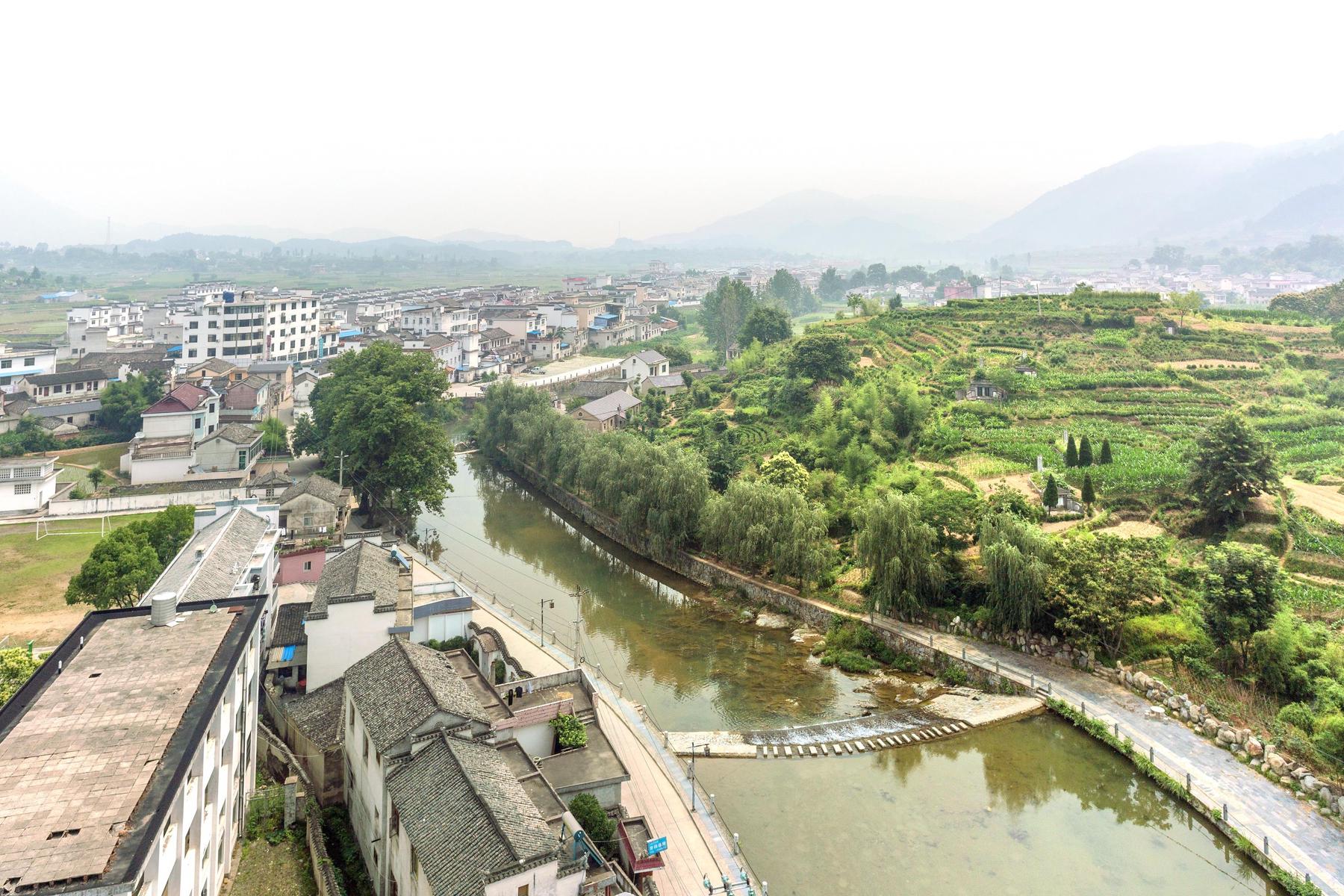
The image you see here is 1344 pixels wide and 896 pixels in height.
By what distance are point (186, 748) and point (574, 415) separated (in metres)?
29.6

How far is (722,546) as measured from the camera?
22.6 m

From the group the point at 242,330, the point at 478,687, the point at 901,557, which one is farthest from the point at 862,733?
the point at 242,330

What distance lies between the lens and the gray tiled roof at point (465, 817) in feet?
26.4

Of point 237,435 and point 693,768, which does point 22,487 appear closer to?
point 237,435

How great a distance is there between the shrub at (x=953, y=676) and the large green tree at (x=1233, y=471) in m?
8.70

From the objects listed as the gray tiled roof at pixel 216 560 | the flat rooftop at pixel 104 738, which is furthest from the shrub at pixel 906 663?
the gray tiled roof at pixel 216 560

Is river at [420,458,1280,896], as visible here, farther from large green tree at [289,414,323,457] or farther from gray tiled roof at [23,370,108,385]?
gray tiled roof at [23,370,108,385]

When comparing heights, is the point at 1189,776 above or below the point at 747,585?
above

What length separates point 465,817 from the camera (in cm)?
871

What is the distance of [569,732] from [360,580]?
17.9 feet

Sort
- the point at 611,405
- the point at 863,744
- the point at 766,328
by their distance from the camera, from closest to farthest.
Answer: the point at 863,744
the point at 611,405
the point at 766,328

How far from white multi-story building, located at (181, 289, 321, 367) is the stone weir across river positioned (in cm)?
3790

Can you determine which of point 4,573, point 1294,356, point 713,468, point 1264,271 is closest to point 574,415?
point 713,468

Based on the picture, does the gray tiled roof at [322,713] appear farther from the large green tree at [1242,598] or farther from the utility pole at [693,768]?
the large green tree at [1242,598]
